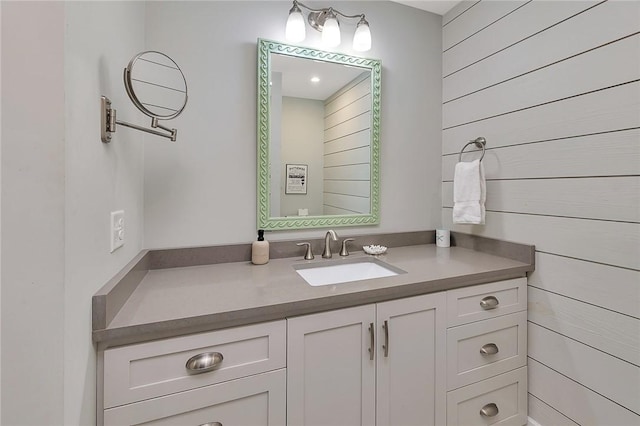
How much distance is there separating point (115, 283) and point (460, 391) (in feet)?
4.44

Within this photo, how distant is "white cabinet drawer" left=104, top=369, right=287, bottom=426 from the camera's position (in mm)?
822

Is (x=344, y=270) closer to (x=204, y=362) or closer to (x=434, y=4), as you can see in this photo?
(x=204, y=362)

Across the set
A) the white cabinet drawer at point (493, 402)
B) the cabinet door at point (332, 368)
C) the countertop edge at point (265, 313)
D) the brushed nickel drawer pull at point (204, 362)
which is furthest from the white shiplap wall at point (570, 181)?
the brushed nickel drawer pull at point (204, 362)

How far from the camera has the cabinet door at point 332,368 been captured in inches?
38.9

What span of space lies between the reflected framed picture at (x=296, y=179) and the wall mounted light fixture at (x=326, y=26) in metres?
0.62

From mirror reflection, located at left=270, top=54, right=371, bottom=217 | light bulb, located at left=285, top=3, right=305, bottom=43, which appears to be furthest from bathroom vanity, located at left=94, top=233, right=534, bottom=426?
light bulb, located at left=285, top=3, right=305, bottom=43

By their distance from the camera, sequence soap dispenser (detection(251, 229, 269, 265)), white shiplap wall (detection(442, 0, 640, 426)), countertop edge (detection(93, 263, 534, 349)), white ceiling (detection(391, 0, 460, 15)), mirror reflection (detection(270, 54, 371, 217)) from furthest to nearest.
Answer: white ceiling (detection(391, 0, 460, 15))
mirror reflection (detection(270, 54, 371, 217))
soap dispenser (detection(251, 229, 269, 265))
white shiplap wall (detection(442, 0, 640, 426))
countertop edge (detection(93, 263, 534, 349))

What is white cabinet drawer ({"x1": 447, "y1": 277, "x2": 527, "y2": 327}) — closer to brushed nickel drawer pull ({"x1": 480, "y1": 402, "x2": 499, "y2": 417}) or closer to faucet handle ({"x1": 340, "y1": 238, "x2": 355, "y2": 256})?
brushed nickel drawer pull ({"x1": 480, "y1": 402, "x2": 499, "y2": 417})

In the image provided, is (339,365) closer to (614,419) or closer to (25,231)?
(25,231)

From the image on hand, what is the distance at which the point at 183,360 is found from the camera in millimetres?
866

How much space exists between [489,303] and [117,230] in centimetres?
147

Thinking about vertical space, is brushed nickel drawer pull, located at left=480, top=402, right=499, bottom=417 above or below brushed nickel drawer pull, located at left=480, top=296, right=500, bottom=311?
below

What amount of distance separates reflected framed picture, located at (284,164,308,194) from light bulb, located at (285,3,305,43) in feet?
2.03

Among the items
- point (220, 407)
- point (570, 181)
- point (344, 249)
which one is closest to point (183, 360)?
point (220, 407)
